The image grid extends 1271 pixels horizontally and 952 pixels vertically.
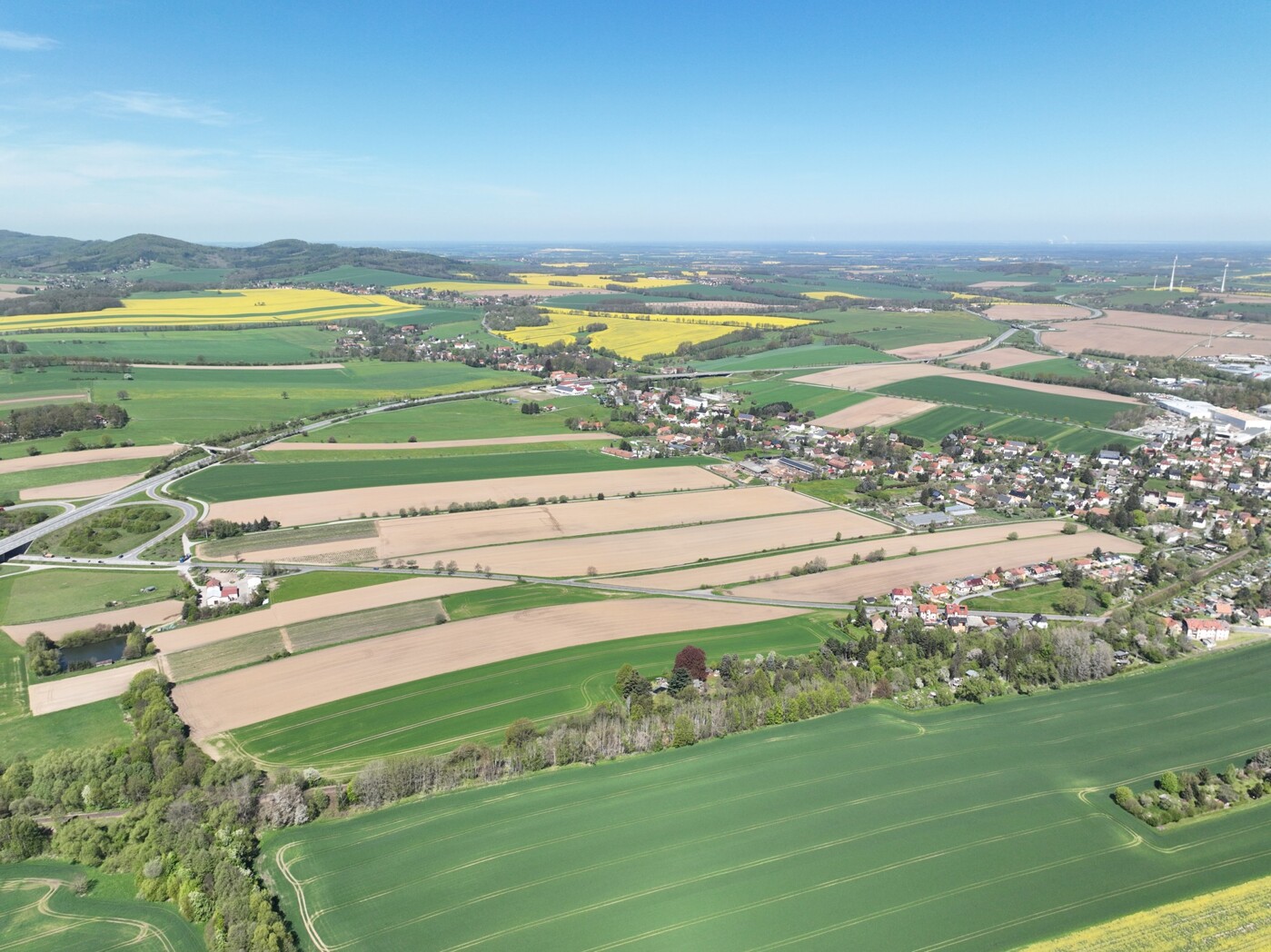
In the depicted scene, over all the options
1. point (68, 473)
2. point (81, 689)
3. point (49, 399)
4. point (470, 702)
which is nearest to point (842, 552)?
point (470, 702)

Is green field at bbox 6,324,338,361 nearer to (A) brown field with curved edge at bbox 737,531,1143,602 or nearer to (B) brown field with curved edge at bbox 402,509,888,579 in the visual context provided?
(B) brown field with curved edge at bbox 402,509,888,579

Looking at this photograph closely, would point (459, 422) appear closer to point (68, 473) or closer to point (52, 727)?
point (68, 473)

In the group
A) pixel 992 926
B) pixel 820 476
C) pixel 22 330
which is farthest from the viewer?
pixel 22 330

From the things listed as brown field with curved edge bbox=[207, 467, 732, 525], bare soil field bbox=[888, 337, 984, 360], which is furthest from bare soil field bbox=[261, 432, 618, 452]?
bare soil field bbox=[888, 337, 984, 360]

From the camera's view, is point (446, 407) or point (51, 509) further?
point (446, 407)

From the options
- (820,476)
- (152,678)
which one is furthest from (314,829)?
(820,476)

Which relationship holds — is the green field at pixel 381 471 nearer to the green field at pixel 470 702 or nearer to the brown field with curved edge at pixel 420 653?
the brown field with curved edge at pixel 420 653

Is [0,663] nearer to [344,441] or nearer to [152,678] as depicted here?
[152,678]
